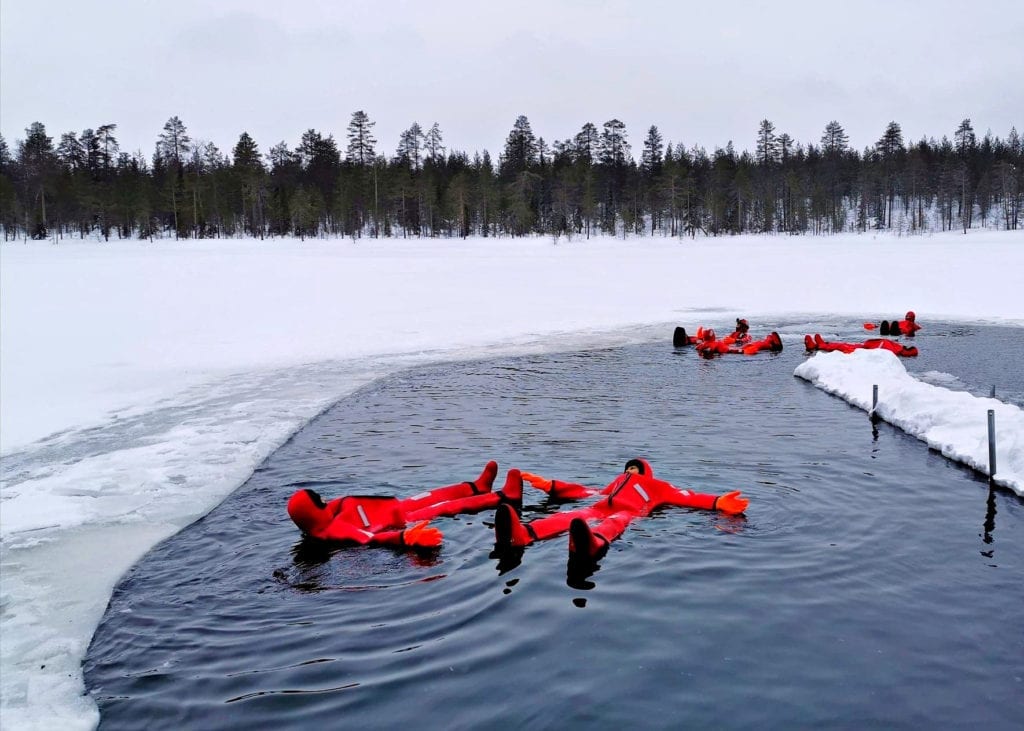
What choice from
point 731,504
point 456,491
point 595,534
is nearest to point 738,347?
point 731,504

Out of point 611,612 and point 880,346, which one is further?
point 880,346

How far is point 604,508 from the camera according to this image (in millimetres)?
6773

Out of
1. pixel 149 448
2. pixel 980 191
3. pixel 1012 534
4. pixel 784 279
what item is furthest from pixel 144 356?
pixel 980 191

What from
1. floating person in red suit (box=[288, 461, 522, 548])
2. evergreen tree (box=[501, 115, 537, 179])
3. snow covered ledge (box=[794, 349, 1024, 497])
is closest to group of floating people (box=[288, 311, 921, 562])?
floating person in red suit (box=[288, 461, 522, 548])

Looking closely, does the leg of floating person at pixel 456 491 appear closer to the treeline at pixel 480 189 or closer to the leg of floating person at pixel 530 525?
the leg of floating person at pixel 530 525

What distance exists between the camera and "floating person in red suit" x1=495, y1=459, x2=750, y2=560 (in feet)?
19.3

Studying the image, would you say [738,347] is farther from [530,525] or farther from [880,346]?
[530,525]

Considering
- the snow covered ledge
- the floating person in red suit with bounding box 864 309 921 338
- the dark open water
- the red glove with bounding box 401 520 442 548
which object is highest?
the floating person in red suit with bounding box 864 309 921 338

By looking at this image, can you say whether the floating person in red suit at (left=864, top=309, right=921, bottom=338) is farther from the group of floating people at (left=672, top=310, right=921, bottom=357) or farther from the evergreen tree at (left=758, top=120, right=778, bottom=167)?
the evergreen tree at (left=758, top=120, right=778, bottom=167)

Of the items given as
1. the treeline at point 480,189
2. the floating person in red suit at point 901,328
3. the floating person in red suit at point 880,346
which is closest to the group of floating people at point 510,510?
the floating person in red suit at point 880,346

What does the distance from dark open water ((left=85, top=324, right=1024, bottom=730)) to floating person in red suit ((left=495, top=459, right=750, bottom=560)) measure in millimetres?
138

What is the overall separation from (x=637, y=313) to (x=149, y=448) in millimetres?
17250

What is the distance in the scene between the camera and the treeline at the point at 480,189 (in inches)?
2393

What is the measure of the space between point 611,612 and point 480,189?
194ft
